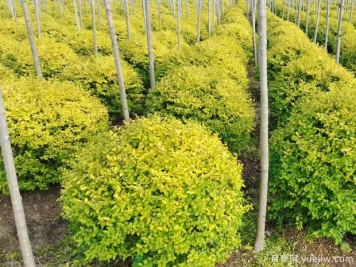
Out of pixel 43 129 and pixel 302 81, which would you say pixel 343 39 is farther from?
pixel 43 129

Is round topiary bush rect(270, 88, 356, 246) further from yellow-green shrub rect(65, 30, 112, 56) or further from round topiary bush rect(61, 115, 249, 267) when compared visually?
yellow-green shrub rect(65, 30, 112, 56)

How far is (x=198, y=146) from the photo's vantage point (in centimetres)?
502

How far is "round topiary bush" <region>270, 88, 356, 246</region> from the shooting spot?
524 centimetres

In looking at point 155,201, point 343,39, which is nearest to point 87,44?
point 343,39

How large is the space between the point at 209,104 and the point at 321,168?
117 inches

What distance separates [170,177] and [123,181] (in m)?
0.62

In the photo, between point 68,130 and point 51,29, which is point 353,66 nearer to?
point 68,130

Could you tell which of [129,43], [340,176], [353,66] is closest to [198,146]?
[340,176]

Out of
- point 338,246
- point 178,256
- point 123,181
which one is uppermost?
point 123,181

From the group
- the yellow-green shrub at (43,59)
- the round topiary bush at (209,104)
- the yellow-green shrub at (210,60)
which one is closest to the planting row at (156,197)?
the round topiary bush at (209,104)

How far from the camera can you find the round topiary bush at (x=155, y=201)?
4402mm

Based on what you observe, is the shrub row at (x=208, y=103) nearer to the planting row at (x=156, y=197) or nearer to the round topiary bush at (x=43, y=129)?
the round topiary bush at (x=43, y=129)

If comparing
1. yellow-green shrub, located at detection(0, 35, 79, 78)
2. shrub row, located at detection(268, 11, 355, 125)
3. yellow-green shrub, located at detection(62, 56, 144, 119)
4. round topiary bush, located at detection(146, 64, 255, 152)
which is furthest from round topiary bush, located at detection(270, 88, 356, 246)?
yellow-green shrub, located at detection(0, 35, 79, 78)

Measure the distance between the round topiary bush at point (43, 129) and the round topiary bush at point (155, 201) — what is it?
2197mm
